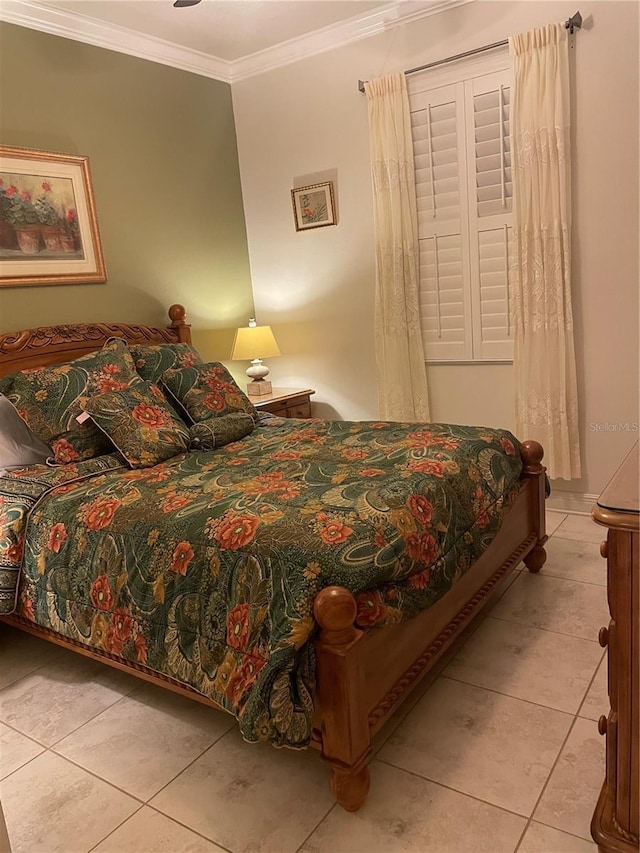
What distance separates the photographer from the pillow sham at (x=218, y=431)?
112 inches

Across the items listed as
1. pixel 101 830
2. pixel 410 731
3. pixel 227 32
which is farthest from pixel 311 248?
pixel 101 830

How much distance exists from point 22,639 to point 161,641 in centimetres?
117

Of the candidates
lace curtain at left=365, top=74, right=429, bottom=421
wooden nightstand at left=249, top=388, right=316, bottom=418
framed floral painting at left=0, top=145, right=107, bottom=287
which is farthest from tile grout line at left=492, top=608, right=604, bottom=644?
framed floral painting at left=0, top=145, right=107, bottom=287

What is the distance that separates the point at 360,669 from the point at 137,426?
1.48m

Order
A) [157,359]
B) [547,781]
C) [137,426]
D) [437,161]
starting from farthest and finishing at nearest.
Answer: [437,161], [157,359], [137,426], [547,781]

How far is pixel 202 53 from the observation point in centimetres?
390

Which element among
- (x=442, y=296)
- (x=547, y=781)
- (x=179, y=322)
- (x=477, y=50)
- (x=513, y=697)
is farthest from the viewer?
(x=179, y=322)

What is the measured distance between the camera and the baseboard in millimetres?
3484

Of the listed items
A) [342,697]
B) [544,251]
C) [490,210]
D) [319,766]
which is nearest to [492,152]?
[490,210]

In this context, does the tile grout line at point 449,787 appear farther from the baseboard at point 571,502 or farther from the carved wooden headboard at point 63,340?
the carved wooden headboard at point 63,340

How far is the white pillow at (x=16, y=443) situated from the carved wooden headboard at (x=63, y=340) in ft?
1.12

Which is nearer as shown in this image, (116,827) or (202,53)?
(116,827)

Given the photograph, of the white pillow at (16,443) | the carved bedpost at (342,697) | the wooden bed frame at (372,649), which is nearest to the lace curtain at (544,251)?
the wooden bed frame at (372,649)

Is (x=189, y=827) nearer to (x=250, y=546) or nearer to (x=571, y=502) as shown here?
(x=250, y=546)
